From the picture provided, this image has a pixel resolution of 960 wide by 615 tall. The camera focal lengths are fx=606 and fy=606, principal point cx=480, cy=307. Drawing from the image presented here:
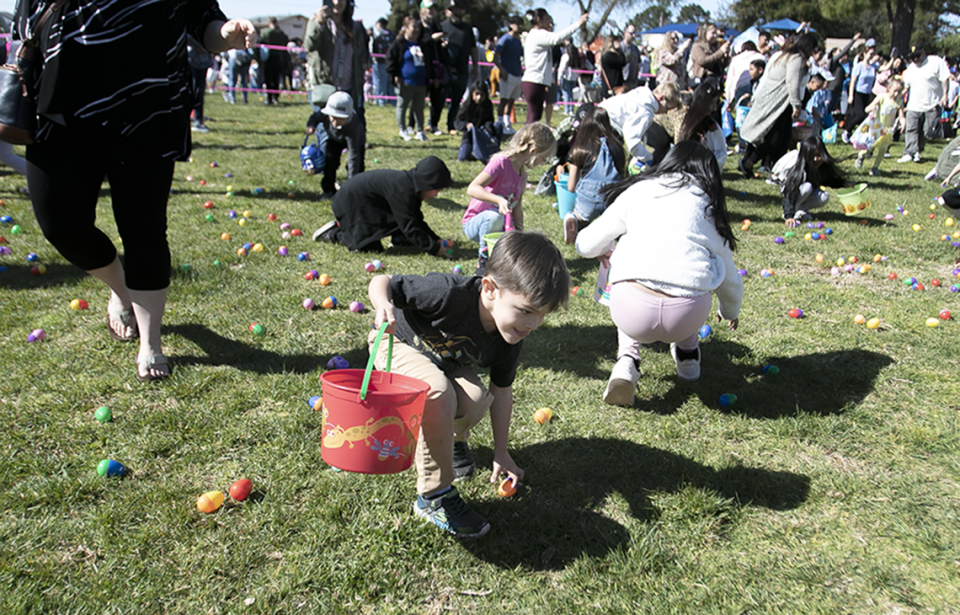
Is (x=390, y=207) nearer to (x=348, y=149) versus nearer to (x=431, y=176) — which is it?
(x=431, y=176)

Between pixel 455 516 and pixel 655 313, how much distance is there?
129 centimetres

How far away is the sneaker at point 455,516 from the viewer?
212cm

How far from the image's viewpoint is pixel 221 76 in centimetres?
2503

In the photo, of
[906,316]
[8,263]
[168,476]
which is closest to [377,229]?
[8,263]

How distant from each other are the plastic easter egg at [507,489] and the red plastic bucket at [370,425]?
2.10ft

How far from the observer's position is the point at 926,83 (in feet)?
33.7

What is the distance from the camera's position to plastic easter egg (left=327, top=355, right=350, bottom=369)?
127 inches

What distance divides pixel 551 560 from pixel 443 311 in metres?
0.95

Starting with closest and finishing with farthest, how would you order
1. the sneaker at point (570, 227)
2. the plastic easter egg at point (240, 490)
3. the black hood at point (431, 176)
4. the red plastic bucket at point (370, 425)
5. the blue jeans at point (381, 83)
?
the red plastic bucket at point (370, 425) < the plastic easter egg at point (240, 490) < the sneaker at point (570, 227) < the black hood at point (431, 176) < the blue jeans at point (381, 83)

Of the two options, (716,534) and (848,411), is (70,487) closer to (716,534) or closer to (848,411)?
(716,534)

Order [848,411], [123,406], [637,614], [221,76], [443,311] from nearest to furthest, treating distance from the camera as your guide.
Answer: [637,614] → [443,311] → [123,406] → [848,411] → [221,76]

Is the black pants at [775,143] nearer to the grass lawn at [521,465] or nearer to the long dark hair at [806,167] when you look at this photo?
the long dark hair at [806,167]

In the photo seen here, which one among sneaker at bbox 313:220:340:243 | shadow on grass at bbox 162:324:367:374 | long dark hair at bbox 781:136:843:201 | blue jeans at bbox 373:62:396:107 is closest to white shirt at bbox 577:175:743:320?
shadow on grass at bbox 162:324:367:374

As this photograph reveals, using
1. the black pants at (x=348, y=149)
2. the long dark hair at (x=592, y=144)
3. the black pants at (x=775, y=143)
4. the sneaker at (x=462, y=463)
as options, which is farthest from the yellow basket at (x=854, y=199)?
the sneaker at (x=462, y=463)
